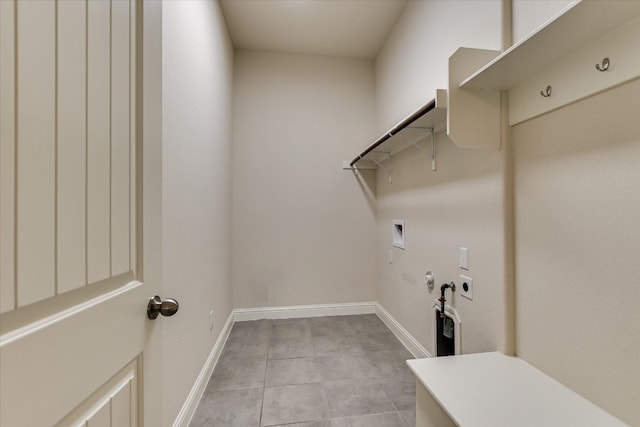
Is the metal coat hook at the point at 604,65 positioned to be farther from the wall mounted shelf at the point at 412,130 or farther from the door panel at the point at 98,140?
the door panel at the point at 98,140

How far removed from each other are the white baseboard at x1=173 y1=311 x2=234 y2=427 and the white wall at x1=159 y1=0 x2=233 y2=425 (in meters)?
0.05

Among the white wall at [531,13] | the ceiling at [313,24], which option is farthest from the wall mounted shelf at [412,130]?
the ceiling at [313,24]

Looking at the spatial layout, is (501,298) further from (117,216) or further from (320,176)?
(320,176)

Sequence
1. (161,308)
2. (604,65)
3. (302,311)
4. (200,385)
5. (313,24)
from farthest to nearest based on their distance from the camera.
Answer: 1. (302,311)
2. (313,24)
3. (200,385)
4. (604,65)
5. (161,308)

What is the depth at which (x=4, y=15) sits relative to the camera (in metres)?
0.39

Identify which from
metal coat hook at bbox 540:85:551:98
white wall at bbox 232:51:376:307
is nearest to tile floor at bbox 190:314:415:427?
white wall at bbox 232:51:376:307

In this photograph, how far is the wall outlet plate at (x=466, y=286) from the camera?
1.59 meters

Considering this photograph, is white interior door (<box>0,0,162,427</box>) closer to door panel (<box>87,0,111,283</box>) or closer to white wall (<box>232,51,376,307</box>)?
door panel (<box>87,0,111,283</box>)

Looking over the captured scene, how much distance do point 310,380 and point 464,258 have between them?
54.2 inches

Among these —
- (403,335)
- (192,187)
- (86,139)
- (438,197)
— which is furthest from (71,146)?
(403,335)

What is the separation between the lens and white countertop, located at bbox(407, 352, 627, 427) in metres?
0.93

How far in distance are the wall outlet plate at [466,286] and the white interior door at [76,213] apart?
159 centimetres

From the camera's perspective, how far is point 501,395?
3.47ft

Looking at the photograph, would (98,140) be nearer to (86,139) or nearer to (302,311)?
(86,139)
